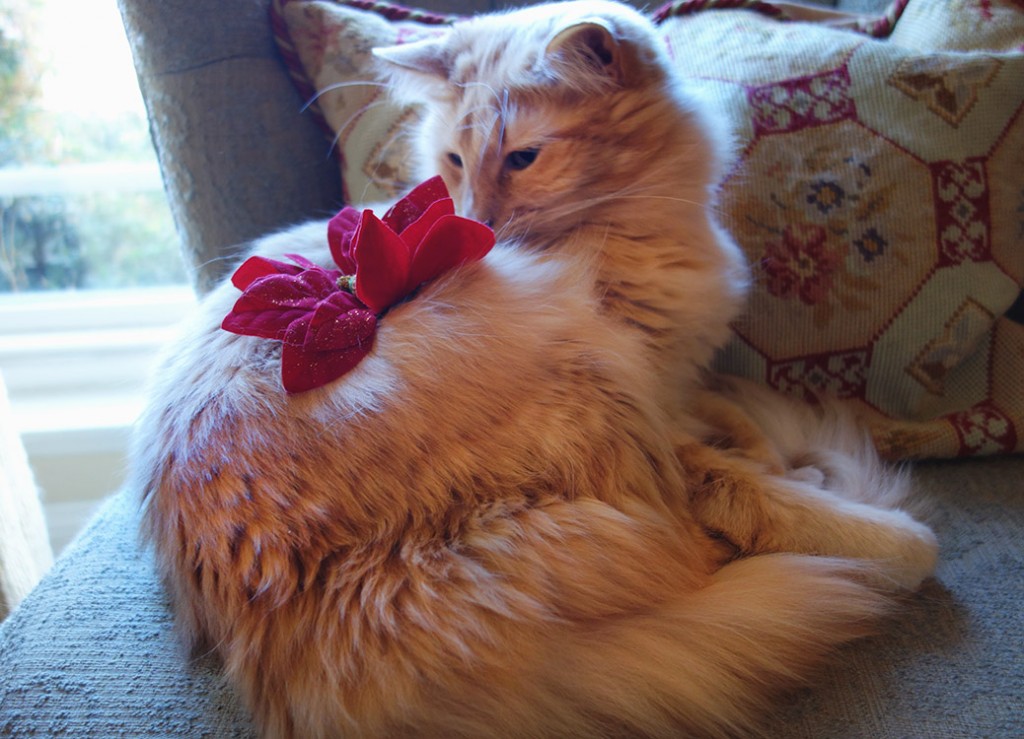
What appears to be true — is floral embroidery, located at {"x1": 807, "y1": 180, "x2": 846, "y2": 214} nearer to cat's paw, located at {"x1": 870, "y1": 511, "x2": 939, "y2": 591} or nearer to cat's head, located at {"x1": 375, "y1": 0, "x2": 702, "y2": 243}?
cat's head, located at {"x1": 375, "y1": 0, "x2": 702, "y2": 243}

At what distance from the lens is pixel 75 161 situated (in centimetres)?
181

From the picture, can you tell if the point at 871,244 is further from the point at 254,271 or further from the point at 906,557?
the point at 254,271

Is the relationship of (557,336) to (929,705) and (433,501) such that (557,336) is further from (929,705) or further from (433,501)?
(929,705)

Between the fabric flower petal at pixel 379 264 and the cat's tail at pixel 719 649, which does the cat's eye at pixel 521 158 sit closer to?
the fabric flower petal at pixel 379 264

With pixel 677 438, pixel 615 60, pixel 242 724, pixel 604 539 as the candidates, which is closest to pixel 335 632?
pixel 242 724

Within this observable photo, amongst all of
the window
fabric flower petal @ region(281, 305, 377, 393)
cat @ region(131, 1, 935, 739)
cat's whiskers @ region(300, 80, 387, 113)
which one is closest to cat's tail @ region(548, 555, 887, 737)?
cat @ region(131, 1, 935, 739)

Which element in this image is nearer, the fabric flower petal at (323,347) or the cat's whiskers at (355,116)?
the fabric flower petal at (323,347)

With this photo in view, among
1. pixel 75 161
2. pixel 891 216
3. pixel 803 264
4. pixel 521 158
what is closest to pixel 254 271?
pixel 521 158

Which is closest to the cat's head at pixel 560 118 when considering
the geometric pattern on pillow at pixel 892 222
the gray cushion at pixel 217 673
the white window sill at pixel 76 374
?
the geometric pattern on pillow at pixel 892 222

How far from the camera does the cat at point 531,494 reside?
62cm

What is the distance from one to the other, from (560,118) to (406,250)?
27 centimetres

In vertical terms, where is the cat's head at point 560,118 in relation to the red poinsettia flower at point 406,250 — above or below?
above

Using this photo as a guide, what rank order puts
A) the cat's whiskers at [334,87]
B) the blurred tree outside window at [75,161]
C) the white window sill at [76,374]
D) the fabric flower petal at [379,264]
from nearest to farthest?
the fabric flower petal at [379,264], the cat's whiskers at [334,87], the blurred tree outside window at [75,161], the white window sill at [76,374]

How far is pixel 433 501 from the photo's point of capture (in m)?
0.68
